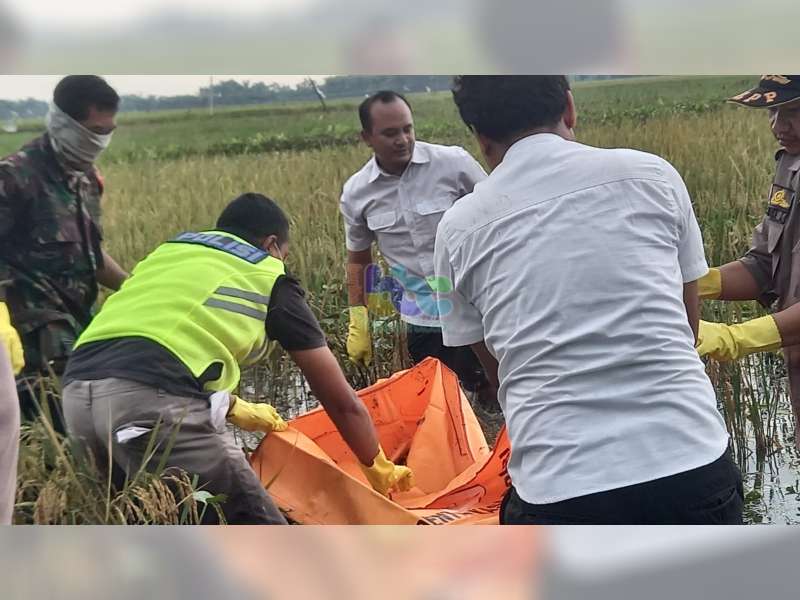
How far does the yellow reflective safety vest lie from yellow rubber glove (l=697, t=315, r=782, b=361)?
3.70ft

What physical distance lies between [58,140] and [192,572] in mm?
1160

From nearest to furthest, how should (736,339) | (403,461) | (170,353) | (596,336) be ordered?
(596,336)
(170,353)
(736,339)
(403,461)

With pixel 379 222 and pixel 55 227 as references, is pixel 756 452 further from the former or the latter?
pixel 55 227

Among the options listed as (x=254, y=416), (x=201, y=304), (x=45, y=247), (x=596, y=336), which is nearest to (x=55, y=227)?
(x=45, y=247)

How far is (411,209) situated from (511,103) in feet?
1.46

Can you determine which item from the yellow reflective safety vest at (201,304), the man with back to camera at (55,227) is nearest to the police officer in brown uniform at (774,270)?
the yellow reflective safety vest at (201,304)

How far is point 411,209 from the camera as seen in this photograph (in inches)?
83.6

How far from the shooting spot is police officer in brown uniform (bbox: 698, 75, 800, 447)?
6.82 feet

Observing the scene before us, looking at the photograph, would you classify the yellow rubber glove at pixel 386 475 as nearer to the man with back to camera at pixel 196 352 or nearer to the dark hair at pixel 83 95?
the man with back to camera at pixel 196 352

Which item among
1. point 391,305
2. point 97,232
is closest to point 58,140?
point 97,232

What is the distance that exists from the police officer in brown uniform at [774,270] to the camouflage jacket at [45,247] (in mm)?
1626

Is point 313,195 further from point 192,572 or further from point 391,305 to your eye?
point 192,572

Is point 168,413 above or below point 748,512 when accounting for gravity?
above
